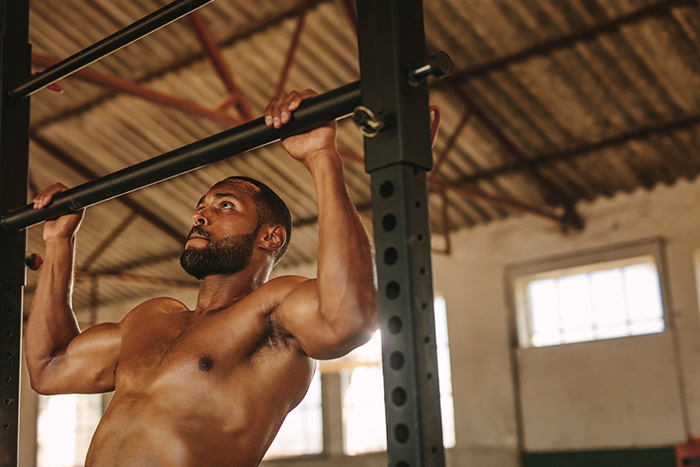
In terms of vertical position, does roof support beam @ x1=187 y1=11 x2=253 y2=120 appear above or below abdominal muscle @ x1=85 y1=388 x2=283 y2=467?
above

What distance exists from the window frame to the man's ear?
7095mm

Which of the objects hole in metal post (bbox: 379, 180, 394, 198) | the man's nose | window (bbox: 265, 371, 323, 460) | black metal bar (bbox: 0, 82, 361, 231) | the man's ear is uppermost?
black metal bar (bbox: 0, 82, 361, 231)

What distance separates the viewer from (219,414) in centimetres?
189

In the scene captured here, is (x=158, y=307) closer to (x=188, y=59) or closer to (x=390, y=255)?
(x=390, y=255)

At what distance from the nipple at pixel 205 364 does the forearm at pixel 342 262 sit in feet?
1.39

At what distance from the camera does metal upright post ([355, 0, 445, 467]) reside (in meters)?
1.34

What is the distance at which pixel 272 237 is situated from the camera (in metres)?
2.23

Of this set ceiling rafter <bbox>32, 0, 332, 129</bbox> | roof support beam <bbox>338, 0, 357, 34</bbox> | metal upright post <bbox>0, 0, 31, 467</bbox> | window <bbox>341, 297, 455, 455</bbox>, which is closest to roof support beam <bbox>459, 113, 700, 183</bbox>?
window <bbox>341, 297, 455, 455</bbox>

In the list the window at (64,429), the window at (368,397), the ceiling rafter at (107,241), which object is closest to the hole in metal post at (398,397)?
the window at (368,397)

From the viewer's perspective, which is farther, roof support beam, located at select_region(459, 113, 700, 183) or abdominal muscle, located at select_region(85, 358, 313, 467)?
roof support beam, located at select_region(459, 113, 700, 183)

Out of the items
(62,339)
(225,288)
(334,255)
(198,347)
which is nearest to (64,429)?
(62,339)

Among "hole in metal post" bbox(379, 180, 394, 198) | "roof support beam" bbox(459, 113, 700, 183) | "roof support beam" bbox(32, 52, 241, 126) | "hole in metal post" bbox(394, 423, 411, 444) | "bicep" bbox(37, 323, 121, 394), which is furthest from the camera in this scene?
"roof support beam" bbox(459, 113, 700, 183)

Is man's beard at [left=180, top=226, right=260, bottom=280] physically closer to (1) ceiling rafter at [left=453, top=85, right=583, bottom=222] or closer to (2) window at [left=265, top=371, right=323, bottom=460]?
(1) ceiling rafter at [left=453, top=85, right=583, bottom=222]

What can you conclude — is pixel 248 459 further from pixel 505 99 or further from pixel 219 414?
pixel 505 99
